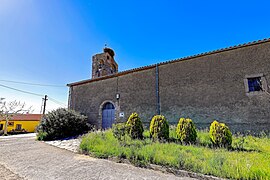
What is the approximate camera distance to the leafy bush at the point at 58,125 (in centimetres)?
927

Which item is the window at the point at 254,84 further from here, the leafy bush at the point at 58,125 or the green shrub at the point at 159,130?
the leafy bush at the point at 58,125

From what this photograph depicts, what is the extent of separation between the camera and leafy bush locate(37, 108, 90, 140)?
9.27 meters

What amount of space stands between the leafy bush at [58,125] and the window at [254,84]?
10447mm

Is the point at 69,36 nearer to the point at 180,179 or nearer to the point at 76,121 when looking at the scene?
the point at 76,121

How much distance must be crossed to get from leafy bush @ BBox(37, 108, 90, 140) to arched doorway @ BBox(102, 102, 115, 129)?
2.08 meters

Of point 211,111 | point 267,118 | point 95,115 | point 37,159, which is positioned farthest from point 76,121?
point 267,118

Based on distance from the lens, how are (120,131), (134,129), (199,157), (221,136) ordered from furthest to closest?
(134,129), (120,131), (221,136), (199,157)

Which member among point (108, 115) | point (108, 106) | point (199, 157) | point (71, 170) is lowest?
point (71, 170)

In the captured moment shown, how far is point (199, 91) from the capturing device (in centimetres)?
870

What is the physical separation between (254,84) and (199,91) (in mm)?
2544

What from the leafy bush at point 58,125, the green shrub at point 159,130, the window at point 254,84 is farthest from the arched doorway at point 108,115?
the window at point 254,84

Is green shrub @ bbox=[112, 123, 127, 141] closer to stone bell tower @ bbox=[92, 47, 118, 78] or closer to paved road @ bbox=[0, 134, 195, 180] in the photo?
paved road @ bbox=[0, 134, 195, 180]

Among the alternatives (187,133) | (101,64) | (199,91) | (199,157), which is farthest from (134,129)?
(101,64)

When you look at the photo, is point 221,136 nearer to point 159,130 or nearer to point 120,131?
point 159,130
